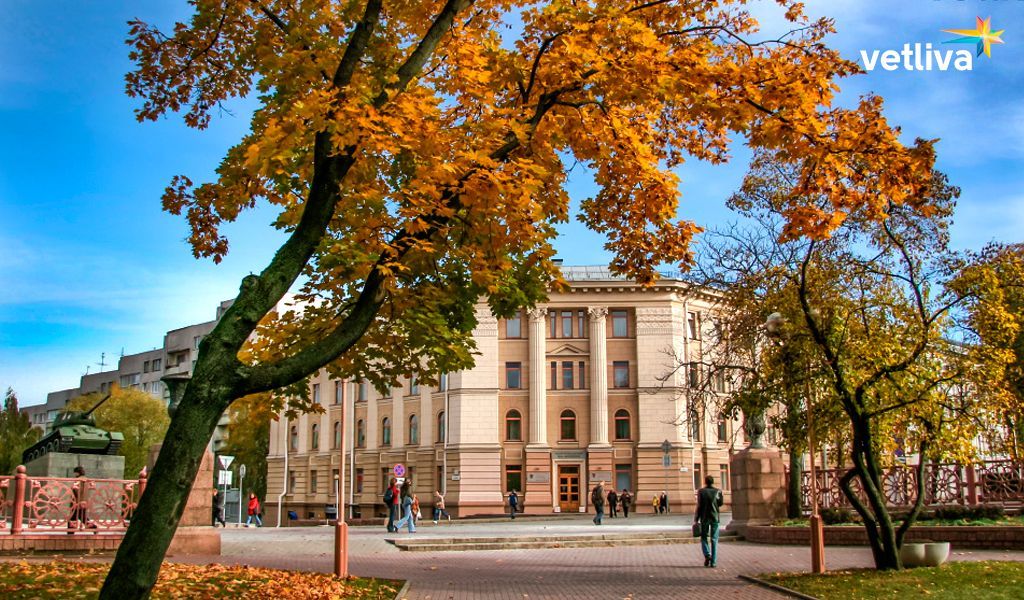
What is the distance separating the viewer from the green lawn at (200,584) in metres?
10.2

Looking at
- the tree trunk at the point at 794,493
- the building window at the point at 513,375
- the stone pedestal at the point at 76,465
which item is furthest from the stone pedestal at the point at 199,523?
the building window at the point at 513,375

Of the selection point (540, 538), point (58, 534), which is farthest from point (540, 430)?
point (58, 534)

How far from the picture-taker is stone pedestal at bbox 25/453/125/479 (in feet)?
73.6

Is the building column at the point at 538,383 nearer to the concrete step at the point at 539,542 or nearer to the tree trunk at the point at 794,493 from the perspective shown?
the concrete step at the point at 539,542

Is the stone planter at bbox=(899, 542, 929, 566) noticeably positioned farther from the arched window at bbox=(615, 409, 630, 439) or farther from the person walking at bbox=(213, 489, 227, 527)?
the arched window at bbox=(615, 409, 630, 439)

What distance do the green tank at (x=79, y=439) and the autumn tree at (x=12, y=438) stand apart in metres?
38.1

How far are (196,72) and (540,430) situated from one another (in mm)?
46817

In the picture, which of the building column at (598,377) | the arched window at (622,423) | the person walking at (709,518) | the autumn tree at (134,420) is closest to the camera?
the person walking at (709,518)

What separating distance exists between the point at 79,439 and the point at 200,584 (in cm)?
1420

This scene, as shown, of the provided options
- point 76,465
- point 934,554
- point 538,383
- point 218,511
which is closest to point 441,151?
point 934,554

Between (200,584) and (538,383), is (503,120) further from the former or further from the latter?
(538,383)

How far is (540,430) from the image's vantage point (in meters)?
55.9

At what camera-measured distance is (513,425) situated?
5703 cm

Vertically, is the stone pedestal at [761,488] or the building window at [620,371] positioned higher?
the building window at [620,371]
